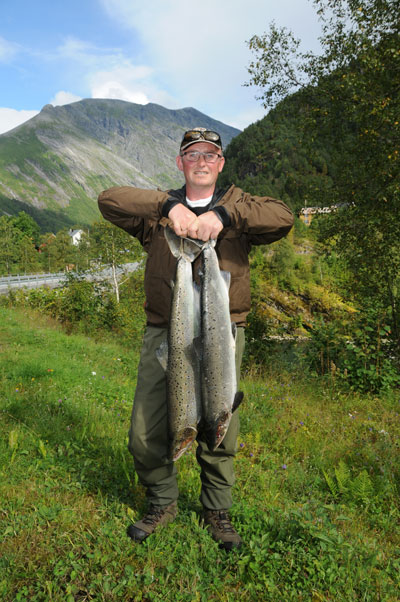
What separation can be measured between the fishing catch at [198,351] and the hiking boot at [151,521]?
1.03 meters

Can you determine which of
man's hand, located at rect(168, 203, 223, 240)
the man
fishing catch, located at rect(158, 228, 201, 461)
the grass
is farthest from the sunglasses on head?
the grass

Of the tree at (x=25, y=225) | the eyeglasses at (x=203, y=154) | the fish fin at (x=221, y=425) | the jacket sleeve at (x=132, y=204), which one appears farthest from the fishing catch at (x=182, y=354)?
the tree at (x=25, y=225)

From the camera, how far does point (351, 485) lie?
4.00 metres

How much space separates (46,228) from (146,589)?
199m

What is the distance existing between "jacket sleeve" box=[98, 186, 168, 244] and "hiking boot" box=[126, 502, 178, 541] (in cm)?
241

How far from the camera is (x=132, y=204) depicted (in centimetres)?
284

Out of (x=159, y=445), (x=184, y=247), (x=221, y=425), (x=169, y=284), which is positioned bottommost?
(x=159, y=445)

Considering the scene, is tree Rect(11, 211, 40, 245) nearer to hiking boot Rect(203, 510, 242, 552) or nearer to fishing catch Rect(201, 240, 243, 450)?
hiking boot Rect(203, 510, 242, 552)

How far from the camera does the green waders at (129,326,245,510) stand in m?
3.08

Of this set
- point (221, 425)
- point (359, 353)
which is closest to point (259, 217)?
point (221, 425)

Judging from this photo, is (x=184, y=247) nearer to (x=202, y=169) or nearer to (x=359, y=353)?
(x=202, y=169)

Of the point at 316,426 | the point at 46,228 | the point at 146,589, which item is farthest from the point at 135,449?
the point at 46,228

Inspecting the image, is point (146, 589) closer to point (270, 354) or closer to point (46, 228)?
point (270, 354)

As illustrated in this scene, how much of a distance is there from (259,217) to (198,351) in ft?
3.50
